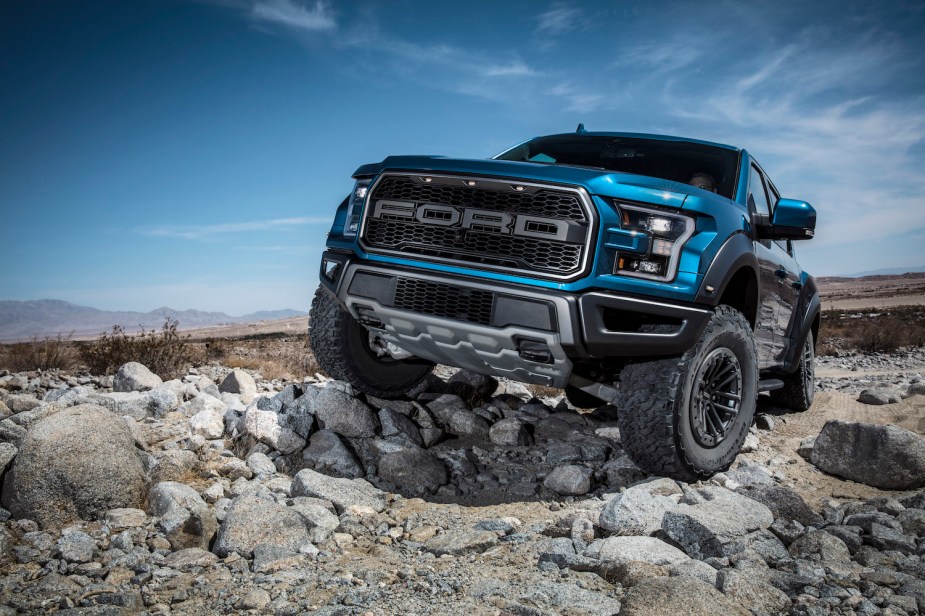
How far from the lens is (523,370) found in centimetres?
411

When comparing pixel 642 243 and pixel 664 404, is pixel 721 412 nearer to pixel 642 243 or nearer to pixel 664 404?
pixel 664 404

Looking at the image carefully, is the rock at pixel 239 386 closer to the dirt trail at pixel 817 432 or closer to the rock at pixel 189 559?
the rock at pixel 189 559

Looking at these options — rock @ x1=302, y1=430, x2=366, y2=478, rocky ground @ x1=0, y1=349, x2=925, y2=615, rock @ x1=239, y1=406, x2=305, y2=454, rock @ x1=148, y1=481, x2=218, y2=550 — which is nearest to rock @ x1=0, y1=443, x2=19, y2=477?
rocky ground @ x1=0, y1=349, x2=925, y2=615

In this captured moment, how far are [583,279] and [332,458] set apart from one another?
208cm

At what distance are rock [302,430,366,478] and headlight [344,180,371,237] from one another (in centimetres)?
139

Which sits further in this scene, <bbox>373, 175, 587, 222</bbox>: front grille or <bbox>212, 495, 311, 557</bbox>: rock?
<bbox>373, 175, 587, 222</bbox>: front grille

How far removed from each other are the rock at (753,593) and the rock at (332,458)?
2.52 metres

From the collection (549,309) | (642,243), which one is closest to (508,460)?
(549,309)

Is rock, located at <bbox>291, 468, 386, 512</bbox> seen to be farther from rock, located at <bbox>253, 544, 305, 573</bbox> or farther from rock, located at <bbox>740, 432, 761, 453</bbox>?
rock, located at <bbox>740, 432, 761, 453</bbox>

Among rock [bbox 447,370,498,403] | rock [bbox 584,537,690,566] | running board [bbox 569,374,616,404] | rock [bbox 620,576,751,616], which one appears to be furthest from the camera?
rock [bbox 447,370,498,403]

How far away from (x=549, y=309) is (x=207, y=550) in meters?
2.01

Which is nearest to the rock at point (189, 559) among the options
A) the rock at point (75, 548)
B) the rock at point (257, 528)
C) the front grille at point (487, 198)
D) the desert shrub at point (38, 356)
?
the rock at point (257, 528)

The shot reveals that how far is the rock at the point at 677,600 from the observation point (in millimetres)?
2361

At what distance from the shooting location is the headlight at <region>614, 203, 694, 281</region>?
369 cm
